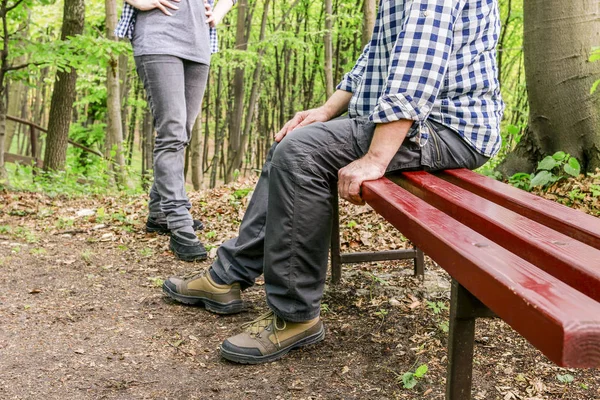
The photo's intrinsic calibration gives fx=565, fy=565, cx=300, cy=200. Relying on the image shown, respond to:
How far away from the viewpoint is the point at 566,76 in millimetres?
4281

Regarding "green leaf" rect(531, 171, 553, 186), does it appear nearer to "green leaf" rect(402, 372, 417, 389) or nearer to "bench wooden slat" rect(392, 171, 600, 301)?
"bench wooden slat" rect(392, 171, 600, 301)

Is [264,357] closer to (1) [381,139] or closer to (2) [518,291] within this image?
(1) [381,139]

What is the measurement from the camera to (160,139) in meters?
3.96

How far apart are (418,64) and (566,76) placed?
2756 mm

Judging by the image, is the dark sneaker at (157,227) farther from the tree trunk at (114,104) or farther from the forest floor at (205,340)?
the tree trunk at (114,104)

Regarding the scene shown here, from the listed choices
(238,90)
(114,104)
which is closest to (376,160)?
(114,104)

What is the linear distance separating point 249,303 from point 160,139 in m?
1.48

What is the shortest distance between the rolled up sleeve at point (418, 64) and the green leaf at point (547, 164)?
2.47m

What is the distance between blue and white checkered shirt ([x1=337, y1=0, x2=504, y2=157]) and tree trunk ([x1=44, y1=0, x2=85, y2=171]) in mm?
7171

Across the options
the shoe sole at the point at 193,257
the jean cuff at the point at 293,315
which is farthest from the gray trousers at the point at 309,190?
the shoe sole at the point at 193,257

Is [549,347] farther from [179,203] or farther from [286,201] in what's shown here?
[179,203]

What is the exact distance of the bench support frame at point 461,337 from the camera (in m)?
1.55

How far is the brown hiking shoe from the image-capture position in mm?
2408

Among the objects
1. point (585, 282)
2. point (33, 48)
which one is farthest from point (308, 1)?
point (585, 282)
